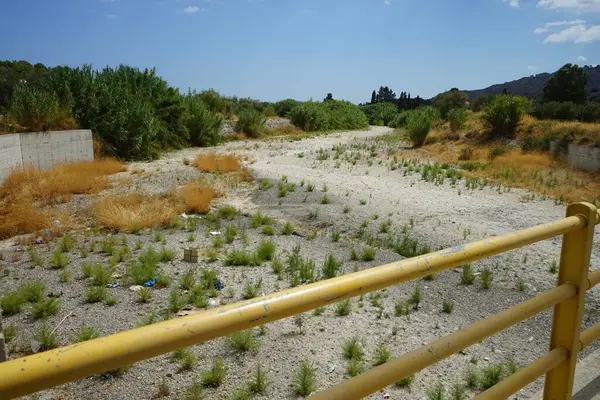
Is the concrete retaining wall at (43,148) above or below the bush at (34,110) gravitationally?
below

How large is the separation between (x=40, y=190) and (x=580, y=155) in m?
16.6

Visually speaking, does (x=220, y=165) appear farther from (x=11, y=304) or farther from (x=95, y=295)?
(x=11, y=304)

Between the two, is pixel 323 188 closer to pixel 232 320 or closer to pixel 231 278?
pixel 231 278

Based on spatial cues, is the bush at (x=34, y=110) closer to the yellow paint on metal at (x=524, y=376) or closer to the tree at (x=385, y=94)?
the yellow paint on metal at (x=524, y=376)

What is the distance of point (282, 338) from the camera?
14.6 ft

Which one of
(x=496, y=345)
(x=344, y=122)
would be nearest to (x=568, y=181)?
(x=496, y=345)

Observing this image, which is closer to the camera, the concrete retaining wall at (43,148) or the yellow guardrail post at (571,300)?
the yellow guardrail post at (571,300)

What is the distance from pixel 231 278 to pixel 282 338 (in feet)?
5.68

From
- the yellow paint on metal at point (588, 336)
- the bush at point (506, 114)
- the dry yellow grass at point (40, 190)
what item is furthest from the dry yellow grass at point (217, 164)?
the bush at point (506, 114)

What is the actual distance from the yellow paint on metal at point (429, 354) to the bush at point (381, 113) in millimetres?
53205

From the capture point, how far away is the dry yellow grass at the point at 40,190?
8.02 metres

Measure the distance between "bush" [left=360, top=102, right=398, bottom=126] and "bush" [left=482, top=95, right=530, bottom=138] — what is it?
104 ft

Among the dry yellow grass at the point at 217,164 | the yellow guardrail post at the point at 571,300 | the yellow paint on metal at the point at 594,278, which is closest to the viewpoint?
the yellow guardrail post at the point at 571,300

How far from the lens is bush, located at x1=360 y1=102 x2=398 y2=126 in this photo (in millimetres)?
55306
